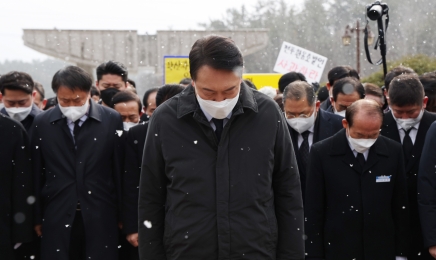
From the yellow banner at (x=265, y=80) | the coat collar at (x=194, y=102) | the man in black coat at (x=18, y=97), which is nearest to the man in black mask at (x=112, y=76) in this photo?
the man in black coat at (x=18, y=97)

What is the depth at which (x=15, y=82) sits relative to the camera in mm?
6520

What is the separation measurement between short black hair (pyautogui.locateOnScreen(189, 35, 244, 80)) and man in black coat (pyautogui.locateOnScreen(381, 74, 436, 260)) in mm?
2584

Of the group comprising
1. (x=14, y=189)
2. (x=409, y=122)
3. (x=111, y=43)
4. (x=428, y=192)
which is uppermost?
(x=409, y=122)

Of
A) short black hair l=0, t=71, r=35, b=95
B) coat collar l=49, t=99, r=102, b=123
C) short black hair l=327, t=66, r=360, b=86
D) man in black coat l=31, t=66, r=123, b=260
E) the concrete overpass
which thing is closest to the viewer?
man in black coat l=31, t=66, r=123, b=260

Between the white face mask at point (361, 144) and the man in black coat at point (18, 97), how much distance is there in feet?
9.56

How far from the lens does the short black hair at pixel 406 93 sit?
571 centimetres

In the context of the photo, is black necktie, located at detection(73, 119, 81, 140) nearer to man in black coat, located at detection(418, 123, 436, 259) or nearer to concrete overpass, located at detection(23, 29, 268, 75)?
man in black coat, located at detection(418, 123, 436, 259)

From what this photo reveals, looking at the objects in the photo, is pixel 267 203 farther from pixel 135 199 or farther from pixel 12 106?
pixel 12 106

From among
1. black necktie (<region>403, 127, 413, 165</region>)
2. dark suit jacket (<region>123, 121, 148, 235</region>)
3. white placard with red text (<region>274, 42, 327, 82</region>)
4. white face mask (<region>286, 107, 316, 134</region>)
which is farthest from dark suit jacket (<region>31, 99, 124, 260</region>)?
white placard with red text (<region>274, 42, 327, 82</region>)

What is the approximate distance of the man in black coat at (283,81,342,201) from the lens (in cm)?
600

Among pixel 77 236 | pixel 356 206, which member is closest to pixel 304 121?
pixel 356 206

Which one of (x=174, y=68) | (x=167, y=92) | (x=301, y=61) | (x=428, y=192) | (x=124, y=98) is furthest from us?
(x=301, y=61)

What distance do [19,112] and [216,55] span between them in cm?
352

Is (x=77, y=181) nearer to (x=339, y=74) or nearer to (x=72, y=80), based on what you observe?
(x=72, y=80)
